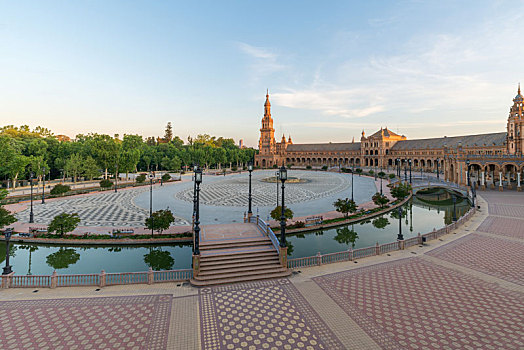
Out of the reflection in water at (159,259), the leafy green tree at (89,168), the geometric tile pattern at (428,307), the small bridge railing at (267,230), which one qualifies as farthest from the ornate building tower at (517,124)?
the leafy green tree at (89,168)

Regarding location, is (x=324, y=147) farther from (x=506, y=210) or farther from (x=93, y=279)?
(x=93, y=279)

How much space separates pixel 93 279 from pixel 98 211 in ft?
62.7

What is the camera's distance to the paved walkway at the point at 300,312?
8.12m

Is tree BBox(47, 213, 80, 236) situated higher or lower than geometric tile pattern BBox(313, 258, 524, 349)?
higher

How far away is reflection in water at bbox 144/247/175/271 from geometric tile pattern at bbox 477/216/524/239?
24.2 metres

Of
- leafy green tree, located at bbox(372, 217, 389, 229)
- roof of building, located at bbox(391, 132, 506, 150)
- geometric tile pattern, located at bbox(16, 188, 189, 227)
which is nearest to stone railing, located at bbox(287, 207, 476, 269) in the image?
leafy green tree, located at bbox(372, 217, 389, 229)

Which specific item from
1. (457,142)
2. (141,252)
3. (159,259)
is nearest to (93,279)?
(159,259)

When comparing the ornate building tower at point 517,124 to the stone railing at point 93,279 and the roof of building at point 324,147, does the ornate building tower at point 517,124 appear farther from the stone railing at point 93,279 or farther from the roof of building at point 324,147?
the roof of building at point 324,147

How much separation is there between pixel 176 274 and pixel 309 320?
6871 millimetres

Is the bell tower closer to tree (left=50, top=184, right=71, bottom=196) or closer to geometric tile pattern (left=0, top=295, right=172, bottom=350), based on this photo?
tree (left=50, top=184, right=71, bottom=196)

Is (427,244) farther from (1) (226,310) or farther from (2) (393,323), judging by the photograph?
(1) (226,310)

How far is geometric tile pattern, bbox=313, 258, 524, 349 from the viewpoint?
26.8 feet

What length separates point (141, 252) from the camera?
18266 millimetres

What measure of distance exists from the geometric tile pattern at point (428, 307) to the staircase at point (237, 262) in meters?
2.70
